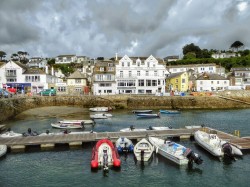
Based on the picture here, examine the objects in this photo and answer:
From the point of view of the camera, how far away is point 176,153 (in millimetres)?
23547

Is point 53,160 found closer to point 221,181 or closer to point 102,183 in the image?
point 102,183

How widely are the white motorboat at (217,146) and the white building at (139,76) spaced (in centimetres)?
4832

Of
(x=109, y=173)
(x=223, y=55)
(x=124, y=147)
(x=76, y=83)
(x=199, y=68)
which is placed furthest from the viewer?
(x=223, y=55)

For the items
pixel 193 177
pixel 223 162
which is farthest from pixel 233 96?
pixel 193 177

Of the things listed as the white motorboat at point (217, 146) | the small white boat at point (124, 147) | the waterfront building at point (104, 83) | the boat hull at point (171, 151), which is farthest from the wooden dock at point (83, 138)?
the waterfront building at point (104, 83)

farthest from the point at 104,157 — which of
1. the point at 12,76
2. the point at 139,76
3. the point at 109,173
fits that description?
the point at 12,76

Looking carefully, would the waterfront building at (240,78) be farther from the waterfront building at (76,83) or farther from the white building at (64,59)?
the white building at (64,59)

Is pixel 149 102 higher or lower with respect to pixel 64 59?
lower

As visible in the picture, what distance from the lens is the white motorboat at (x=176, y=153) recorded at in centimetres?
2238

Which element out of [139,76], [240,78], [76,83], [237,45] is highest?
[237,45]

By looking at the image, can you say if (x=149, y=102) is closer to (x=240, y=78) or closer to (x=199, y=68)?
(x=240, y=78)

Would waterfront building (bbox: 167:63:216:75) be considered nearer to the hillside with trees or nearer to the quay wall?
the hillside with trees

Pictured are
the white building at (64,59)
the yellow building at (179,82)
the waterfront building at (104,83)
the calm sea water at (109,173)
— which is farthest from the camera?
the white building at (64,59)

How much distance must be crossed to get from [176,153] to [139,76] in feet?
178
